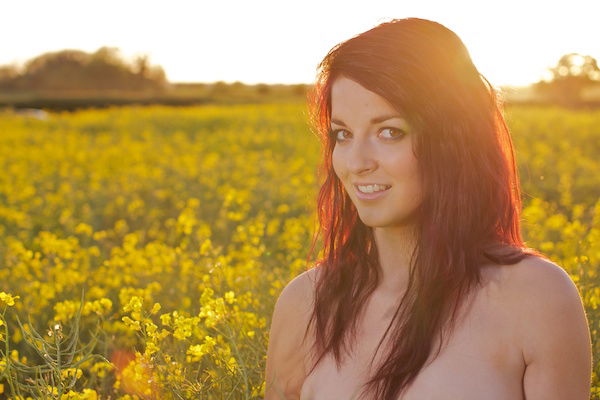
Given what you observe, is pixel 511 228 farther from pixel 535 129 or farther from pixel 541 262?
pixel 535 129

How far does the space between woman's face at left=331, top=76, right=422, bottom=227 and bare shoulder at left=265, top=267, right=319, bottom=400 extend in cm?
34

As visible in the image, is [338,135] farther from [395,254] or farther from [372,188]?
[395,254]

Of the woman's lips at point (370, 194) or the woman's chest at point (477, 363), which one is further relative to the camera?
the woman's lips at point (370, 194)

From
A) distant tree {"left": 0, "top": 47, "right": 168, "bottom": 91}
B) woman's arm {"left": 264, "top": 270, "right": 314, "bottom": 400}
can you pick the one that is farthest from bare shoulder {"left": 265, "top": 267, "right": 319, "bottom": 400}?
distant tree {"left": 0, "top": 47, "right": 168, "bottom": 91}

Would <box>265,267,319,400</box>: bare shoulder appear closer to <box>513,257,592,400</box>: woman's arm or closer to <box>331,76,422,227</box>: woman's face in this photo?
<box>331,76,422,227</box>: woman's face

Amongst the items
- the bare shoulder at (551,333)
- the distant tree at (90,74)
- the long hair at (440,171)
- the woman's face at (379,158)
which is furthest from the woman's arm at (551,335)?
the distant tree at (90,74)

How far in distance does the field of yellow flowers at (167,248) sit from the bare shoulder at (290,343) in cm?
9

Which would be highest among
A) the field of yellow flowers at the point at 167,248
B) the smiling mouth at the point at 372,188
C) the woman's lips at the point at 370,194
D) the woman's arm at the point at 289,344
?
the smiling mouth at the point at 372,188

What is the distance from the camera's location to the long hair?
73.1 inches

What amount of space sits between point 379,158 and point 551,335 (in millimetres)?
568

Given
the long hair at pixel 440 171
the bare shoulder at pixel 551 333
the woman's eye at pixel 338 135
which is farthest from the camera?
the woman's eye at pixel 338 135

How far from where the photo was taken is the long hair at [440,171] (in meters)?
1.86

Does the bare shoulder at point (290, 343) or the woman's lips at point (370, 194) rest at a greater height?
the woman's lips at point (370, 194)

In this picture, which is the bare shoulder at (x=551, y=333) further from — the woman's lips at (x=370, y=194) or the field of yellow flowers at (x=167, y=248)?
the field of yellow flowers at (x=167, y=248)
